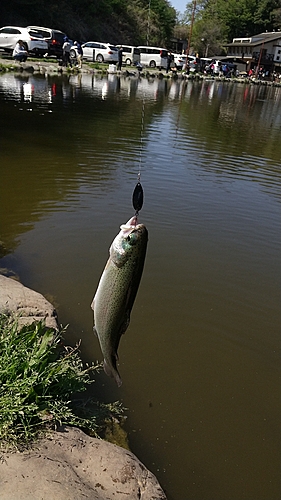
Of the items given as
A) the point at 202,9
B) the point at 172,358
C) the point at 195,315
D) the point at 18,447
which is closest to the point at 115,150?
the point at 195,315

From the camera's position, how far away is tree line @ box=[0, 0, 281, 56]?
44922mm

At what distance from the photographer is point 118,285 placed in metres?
2.56

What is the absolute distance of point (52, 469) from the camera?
261 cm

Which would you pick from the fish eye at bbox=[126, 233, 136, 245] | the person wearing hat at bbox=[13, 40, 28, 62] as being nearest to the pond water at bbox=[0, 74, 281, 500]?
the fish eye at bbox=[126, 233, 136, 245]

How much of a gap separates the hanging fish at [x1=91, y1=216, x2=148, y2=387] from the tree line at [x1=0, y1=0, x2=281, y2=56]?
7.99 metres

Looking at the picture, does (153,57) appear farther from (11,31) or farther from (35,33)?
(11,31)

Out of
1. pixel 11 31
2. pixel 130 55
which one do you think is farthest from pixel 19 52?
pixel 130 55

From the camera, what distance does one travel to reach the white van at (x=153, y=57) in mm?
50312

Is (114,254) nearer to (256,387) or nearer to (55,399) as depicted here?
(55,399)

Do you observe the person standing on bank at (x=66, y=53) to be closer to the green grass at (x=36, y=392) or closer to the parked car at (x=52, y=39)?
the parked car at (x=52, y=39)

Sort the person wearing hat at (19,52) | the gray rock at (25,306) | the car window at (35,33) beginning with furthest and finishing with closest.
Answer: the car window at (35,33)
the person wearing hat at (19,52)
the gray rock at (25,306)

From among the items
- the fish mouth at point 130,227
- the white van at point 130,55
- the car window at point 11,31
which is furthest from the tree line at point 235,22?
the fish mouth at point 130,227

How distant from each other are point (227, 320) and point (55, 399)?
A: 2.90m

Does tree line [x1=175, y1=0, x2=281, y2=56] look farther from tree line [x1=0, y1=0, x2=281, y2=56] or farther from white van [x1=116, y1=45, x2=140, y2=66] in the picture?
white van [x1=116, y1=45, x2=140, y2=66]
